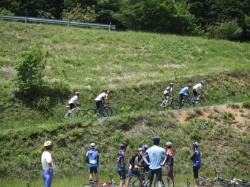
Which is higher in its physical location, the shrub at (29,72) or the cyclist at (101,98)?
the shrub at (29,72)

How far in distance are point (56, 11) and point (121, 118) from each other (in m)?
43.1

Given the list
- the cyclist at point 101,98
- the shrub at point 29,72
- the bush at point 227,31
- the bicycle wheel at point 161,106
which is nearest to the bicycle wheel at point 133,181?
the cyclist at point 101,98

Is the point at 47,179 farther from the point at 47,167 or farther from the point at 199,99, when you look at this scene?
the point at 199,99

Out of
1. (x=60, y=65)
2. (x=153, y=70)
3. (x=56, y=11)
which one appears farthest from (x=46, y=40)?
(x=56, y=11)

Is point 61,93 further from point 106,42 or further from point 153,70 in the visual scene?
point 106,42

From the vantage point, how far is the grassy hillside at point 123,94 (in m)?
25.0

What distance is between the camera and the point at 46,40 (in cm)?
4262

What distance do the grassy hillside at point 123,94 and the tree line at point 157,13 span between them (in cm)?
591

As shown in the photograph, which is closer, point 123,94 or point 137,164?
point 137,164

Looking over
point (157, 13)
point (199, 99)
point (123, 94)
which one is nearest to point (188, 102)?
point (199, 99)

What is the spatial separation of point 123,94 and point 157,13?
21725 mm

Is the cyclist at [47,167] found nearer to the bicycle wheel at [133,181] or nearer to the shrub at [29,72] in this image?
the bicycle wheel at [133,181]

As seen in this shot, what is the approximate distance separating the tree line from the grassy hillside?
5913 millimetres

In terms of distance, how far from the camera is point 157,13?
5156 cm
